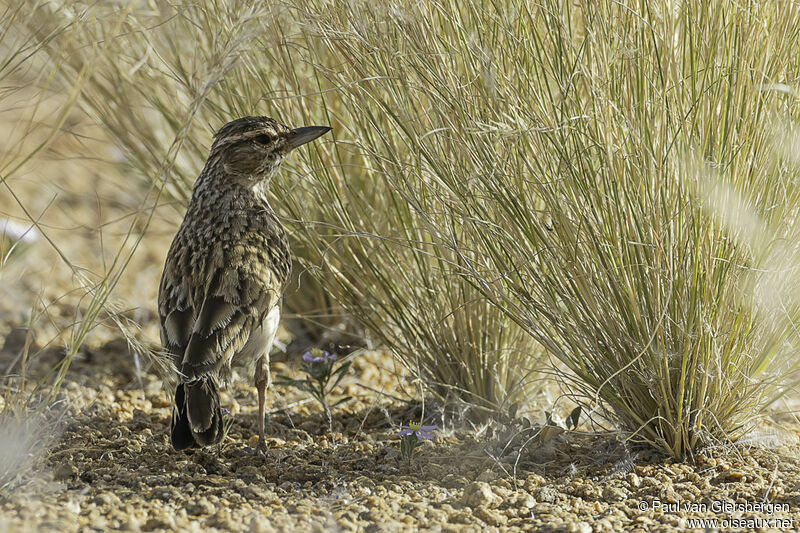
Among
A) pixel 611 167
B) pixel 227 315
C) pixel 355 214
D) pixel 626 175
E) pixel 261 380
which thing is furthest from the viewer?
pixel 355 214

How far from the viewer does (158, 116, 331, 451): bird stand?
3434mm

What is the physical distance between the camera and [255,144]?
4008mm

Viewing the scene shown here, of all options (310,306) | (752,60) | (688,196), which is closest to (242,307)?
(310,306)

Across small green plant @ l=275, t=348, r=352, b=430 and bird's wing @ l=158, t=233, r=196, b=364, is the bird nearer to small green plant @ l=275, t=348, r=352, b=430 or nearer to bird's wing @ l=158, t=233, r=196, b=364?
bird's wing @ l=158, t=233, r=196, b=364

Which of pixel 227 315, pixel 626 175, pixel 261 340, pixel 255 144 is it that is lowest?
pixel 261 340

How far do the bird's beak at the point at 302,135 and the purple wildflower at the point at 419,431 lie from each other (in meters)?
1.23

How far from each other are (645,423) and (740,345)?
1.45 ft

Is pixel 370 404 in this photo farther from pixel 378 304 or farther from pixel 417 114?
pixel 417 114

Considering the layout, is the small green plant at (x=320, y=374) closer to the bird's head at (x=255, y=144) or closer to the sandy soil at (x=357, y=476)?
the sandy soil at (x=357, y=476)

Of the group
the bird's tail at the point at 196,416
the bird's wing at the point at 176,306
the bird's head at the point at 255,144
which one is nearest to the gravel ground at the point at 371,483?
the bird's tail at the point at 196,416

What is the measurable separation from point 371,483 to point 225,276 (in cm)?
105

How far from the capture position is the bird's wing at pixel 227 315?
351 centimetres

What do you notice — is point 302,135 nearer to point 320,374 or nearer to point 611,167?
point 320,374

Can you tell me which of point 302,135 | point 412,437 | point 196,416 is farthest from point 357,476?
point 302,135
